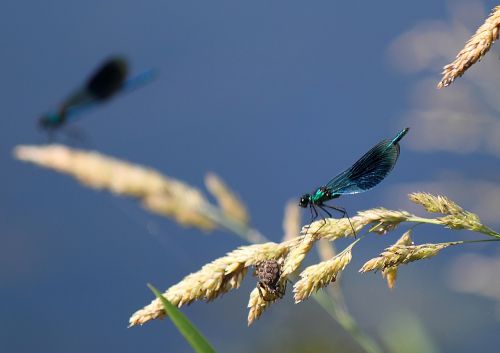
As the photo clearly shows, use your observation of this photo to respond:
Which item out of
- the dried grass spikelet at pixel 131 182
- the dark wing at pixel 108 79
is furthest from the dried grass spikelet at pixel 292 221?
the dark wing at pixel 108 79

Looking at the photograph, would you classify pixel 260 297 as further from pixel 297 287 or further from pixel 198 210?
pixel 198 210

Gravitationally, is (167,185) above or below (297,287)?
above

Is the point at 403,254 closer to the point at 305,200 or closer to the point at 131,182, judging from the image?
the point at 305,200

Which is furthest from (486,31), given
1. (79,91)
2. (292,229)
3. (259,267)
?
(79,91)

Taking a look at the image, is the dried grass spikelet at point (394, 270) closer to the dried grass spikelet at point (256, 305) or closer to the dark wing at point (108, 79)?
the dried grass spikelet at point (256, 305)

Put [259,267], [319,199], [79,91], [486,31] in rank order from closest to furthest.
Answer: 1. [486,31]
2. [259,267]
3. [319,199]
4. [79,91]

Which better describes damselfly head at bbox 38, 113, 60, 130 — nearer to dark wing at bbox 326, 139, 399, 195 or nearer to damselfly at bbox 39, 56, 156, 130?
damselfly at bbox 39, 56, 156, 130
